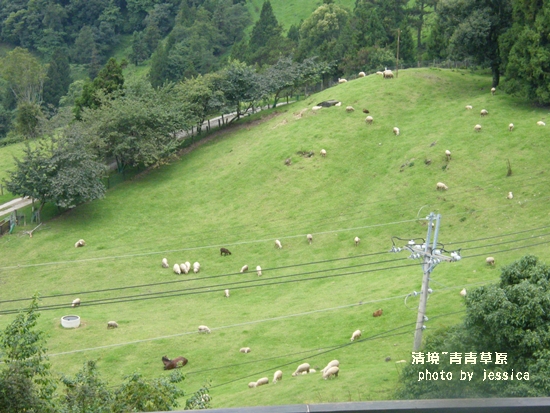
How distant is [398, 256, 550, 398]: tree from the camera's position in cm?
2645

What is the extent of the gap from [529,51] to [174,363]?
157 feet

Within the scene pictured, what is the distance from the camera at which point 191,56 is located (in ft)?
453

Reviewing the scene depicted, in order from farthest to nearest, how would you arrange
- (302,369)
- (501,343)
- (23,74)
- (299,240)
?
(23,74), (299,240), (302,369), (501,343)

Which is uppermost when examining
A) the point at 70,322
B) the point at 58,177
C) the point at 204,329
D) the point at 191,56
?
the point at 58,177

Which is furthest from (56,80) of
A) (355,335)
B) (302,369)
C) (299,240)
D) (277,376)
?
(277,376)

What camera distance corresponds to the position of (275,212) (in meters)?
64.7

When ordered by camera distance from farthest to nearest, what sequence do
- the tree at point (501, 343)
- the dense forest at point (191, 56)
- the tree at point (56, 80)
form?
the tree at point (56, 80) < the dense forest at point (191, 56) < the tree at point (501, 343)

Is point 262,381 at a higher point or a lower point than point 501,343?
lower

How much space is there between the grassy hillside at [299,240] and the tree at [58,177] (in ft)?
9.22

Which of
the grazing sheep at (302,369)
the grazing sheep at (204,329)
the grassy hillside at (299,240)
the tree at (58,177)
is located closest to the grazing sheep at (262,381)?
the grassy hillside at (299,240)

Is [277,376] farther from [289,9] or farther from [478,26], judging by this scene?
[289,9]

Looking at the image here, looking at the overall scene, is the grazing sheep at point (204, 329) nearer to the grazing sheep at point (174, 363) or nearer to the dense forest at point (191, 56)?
the grazing sheep at point (174, 363)

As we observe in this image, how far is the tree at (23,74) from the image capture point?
412 ft

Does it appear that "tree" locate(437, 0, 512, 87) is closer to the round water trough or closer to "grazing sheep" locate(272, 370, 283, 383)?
the round water trough
